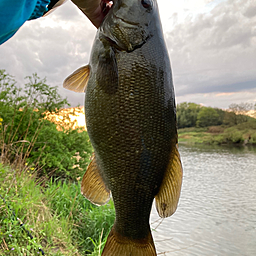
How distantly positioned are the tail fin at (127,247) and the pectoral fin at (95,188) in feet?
0.75

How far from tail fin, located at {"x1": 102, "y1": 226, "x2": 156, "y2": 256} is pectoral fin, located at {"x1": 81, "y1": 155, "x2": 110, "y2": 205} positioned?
230 millimetres

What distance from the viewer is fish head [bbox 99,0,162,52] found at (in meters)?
1.42

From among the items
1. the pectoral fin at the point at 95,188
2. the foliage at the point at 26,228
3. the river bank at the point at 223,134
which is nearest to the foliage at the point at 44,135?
the foliage at the point at 26,228

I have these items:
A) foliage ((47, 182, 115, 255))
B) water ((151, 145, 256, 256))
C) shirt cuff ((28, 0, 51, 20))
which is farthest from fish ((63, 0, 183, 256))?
foliage ((47, 182, 115, 255))

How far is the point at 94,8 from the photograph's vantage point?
1.56 meters

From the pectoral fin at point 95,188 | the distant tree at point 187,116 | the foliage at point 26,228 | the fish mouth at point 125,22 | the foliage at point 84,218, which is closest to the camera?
the fish mouth at point 125,22

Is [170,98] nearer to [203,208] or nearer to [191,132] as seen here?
[203,208]

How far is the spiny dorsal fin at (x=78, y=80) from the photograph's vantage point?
1540mm

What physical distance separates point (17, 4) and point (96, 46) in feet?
1.91

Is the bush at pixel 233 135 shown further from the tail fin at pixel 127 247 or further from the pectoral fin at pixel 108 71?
the pectoral fin at pixel 108 71

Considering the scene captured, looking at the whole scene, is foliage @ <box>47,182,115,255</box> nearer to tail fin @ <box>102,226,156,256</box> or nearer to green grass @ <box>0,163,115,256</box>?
green grass @ <box>0,163,115,256</box>

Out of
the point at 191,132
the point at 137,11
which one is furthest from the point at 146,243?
the point at 191,132

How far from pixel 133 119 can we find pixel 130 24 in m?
0.53

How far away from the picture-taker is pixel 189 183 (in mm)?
16172
